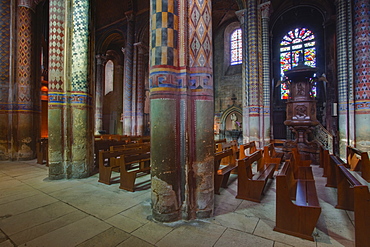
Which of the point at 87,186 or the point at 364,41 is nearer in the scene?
the point at 87,186

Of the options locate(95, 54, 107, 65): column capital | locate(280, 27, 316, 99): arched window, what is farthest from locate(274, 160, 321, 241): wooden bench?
locate(95, 54, 107, 65): column capital

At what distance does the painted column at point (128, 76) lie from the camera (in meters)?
15.0

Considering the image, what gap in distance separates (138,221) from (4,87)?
9503 millimetres

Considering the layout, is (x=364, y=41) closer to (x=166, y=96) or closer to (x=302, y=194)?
(x=302, y=194)

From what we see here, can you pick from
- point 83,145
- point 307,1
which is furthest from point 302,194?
point 307,1

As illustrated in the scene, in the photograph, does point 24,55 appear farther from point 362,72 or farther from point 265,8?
point 362,72

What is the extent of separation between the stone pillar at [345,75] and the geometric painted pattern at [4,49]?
50.0 ft

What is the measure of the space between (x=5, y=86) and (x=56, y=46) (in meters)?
5.05

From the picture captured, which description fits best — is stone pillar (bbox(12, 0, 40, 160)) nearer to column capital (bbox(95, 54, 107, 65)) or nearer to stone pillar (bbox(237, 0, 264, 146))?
column capital (bbox(95, 54, 107, 65))

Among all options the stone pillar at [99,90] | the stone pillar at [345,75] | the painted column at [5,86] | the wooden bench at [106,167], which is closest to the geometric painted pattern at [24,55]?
the painted column at [5,86]

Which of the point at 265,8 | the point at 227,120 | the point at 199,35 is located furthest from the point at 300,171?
the point at 227,120

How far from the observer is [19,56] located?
8.71m

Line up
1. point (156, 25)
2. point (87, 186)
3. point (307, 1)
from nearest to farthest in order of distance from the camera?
point (156, 25) < point (87, 186) < point (307, 1)

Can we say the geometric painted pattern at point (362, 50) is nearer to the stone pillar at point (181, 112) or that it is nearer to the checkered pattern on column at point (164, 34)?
the stone pillar at point (181, 112)
